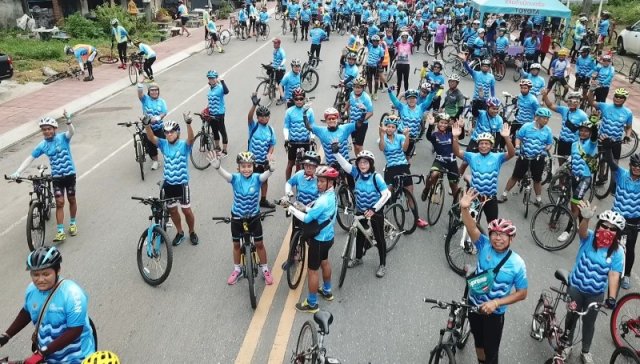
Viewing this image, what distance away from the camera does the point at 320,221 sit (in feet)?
19.5

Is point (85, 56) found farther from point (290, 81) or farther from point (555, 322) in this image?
point (555, 322)

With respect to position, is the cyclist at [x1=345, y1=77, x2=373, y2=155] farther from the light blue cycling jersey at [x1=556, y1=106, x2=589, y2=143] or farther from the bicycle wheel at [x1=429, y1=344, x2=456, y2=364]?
the bicycle wheel at [x1=429, y1=344, x2=456, y2=364]

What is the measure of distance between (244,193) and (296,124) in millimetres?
3015

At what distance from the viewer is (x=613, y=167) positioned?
7.12m

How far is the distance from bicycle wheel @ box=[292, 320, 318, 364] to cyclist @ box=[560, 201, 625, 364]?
2948 millimetres

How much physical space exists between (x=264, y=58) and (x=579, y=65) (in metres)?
14.0

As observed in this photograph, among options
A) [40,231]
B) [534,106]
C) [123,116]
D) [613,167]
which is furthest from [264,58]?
[613,167]

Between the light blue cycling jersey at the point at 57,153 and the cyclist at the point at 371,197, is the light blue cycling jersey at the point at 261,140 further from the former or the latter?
the light blue cycling jersey at the point at 57,153

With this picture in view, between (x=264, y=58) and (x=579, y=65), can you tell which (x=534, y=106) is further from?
(x=264, y=58)

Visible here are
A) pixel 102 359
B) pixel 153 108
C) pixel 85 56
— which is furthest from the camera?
pixel 85 56

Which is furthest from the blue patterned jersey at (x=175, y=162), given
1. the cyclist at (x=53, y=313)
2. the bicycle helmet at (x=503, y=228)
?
the bicycle helmet at (x=503, y=228)

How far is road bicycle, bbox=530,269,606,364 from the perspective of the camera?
5.32 meters

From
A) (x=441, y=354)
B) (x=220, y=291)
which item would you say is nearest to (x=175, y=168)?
(x=220, y=291)

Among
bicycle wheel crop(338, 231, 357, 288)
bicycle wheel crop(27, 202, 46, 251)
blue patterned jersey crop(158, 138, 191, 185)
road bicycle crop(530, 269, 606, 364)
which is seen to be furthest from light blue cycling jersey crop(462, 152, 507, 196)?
bicycle wheel crop(27, 202, 46, 251)
